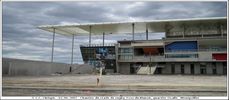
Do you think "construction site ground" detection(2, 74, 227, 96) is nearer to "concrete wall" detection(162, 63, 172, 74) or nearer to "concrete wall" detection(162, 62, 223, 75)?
"concrete wall" detection(162, 62, 223, 75)

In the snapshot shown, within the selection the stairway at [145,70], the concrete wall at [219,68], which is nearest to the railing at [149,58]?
the stairway at [145,70]

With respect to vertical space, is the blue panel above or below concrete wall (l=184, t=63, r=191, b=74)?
above

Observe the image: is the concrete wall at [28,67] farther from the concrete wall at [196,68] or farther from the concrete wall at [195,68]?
the concrete wall at [196,68]

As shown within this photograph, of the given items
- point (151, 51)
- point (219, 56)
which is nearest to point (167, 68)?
point (151, 51)

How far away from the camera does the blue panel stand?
5751 cm

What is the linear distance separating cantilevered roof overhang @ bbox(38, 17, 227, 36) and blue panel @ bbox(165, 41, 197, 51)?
346cm

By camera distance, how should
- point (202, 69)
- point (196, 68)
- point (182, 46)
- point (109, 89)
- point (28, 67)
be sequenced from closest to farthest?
point (109, 89) → point (28, 67) → point (182, 46) → point (202, 69) → point (196, 68)

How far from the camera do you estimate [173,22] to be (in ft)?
187

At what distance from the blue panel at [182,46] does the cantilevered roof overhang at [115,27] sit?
3457 millimetres

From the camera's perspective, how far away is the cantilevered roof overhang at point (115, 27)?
2228 inches

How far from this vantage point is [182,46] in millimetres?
58125

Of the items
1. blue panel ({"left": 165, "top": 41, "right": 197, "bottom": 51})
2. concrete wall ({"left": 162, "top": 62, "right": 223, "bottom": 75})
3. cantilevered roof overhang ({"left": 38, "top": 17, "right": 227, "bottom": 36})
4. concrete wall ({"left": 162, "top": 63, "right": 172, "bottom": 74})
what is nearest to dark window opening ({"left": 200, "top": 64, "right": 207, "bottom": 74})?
concrete wall ({"left": 162, "top": 62, "right": 223, "bottom": 75})

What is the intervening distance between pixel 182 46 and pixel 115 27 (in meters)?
12.5

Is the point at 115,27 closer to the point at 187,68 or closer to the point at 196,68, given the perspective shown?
the point at 187,68
